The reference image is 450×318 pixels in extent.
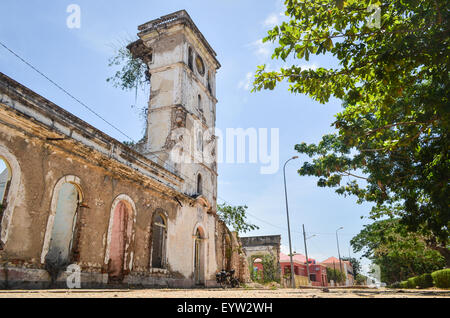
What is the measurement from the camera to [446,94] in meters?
5.33

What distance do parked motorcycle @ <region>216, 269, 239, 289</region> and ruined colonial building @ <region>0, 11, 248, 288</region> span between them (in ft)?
1.66

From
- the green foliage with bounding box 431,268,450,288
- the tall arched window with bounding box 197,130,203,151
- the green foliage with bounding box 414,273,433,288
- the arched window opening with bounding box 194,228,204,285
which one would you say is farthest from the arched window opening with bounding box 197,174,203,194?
the green foliage with bounding box 414,273,433,288

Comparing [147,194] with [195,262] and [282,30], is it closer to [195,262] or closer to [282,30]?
[195,262]

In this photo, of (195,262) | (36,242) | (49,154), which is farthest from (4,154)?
(195,262)

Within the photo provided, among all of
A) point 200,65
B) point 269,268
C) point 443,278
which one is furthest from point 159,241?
point 269,268

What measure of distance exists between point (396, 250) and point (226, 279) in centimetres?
1338

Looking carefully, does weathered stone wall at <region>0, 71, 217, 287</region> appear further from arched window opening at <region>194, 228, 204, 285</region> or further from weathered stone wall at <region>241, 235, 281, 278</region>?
weathered stone wall at <region>241, 235, 281, 278</region>

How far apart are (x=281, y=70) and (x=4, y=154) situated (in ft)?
21.6

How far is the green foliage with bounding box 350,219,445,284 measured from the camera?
716 inches

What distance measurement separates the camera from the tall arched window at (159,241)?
13336 millimetres

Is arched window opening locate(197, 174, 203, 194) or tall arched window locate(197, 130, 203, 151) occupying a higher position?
tall arched window locate(197, 130, 203, 151)

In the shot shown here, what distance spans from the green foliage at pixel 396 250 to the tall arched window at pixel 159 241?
9223 millimetres

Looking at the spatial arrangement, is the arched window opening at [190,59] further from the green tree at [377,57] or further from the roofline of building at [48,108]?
the green tree at [377,57]

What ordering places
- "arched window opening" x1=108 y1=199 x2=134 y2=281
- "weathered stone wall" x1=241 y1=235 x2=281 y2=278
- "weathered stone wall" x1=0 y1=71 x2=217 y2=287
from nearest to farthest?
"weathered stone wall" x1=0 y1=71 x2=217 y2=287
"arched window opening" x1=108 y1=199 x2=134 y2=281
"weathered stone wall" x1=241 y1=235 x2=281 y2=278
